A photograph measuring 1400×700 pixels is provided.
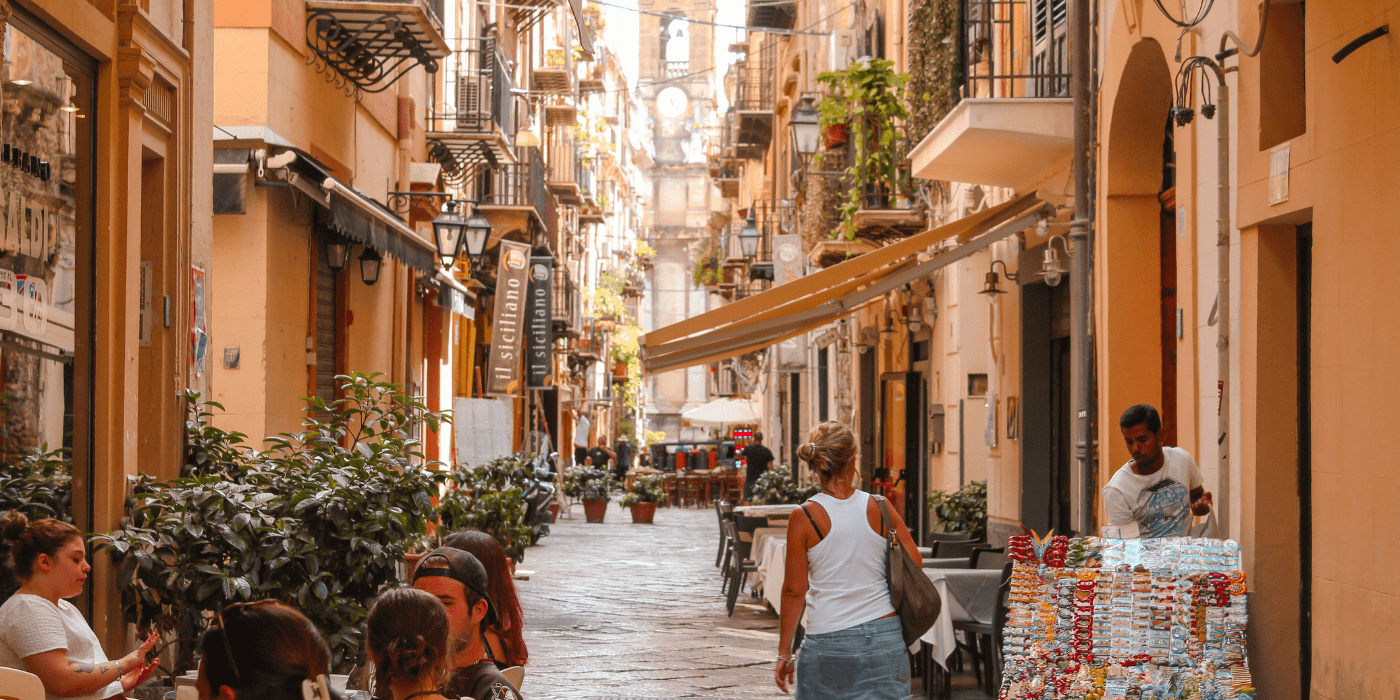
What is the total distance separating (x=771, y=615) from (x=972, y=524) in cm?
205

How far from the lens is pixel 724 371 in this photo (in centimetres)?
5831

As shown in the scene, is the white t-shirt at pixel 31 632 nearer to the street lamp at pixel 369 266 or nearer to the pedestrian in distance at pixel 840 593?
the pedestrian in distance at pixel 840 593

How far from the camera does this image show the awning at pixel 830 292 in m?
11.1

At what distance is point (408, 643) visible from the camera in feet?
10.2

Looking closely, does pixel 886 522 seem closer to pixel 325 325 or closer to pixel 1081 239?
pixel 1081 239

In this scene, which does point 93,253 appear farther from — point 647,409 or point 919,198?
point 647,409

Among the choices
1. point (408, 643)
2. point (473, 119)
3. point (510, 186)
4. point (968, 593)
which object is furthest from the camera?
point (510, 186)

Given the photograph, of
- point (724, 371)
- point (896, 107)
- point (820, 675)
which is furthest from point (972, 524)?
point (724, 371)

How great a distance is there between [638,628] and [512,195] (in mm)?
12906

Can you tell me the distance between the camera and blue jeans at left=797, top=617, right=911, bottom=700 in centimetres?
486

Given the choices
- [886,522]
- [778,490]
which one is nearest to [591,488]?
[778,490]

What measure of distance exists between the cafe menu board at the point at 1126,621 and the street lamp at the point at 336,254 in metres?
8.17

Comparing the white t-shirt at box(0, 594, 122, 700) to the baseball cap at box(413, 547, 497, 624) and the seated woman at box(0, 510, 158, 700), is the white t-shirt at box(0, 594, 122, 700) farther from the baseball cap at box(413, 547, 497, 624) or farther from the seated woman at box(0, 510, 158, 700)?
the baseball cap at box(413, 547, 497, 624)

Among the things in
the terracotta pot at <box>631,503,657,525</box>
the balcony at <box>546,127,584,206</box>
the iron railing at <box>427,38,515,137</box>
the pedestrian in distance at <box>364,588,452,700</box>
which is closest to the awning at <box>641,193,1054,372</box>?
the iron railing at <box>427,38,515,137</box>
